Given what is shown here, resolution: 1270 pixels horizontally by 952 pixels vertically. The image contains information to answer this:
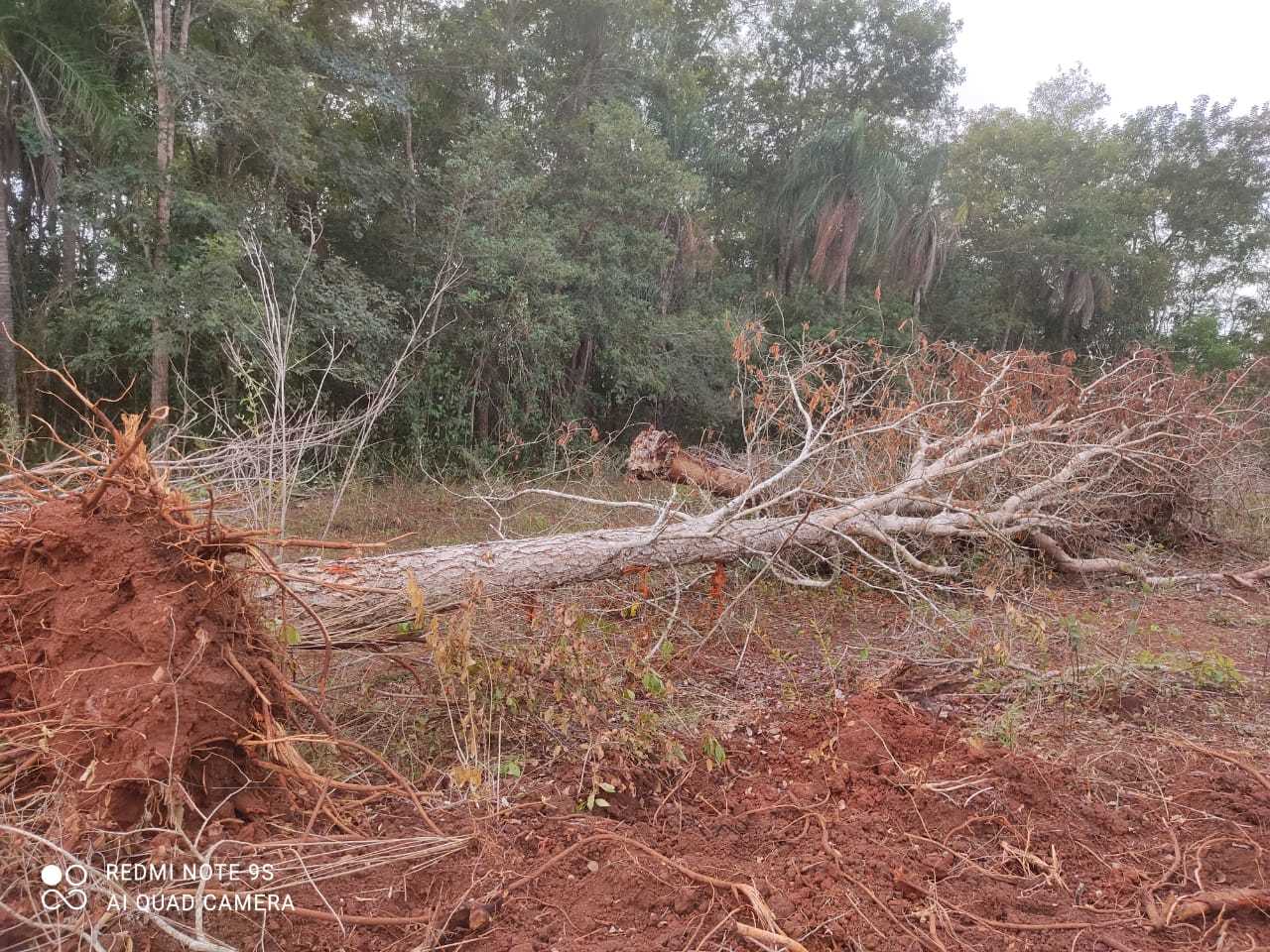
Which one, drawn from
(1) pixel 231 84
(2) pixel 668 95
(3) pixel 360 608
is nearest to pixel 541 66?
(2) pixel 668 95

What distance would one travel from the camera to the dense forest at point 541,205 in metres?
7.50

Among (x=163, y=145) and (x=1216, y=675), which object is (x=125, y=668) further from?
(x=163, y=145)

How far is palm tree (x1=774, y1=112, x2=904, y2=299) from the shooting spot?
14.4 m

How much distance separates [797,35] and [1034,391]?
12.7 meters

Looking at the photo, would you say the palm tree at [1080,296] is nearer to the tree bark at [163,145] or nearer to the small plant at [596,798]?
the tree bark at [163,145]

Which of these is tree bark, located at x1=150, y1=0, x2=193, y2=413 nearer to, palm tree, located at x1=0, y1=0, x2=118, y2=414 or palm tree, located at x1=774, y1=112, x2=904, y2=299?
palm tree, located at x1=0, y1=0, x2=118, y2=414

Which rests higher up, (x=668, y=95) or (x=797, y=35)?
(x=797, y=35)

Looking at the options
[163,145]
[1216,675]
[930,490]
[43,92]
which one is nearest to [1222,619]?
[1216,675]

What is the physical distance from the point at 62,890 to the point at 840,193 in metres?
15.4

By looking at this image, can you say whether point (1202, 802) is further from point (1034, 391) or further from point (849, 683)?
point (1034, 391)

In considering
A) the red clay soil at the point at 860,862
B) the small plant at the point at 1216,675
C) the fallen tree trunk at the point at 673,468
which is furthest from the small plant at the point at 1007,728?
the fallen tree trunk at the point at 673,468

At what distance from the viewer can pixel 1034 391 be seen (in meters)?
8.11

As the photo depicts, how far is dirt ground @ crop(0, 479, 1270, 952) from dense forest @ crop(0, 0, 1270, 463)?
1.77 metres

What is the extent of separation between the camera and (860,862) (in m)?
2.22
